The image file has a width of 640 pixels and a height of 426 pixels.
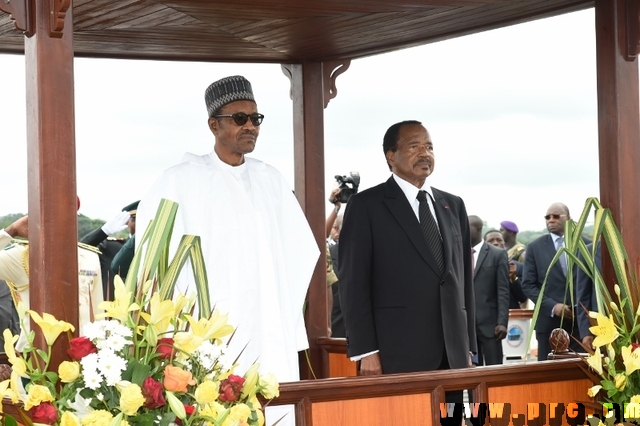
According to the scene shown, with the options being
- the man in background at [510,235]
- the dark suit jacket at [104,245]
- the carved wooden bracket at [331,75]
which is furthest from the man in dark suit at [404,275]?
the man in background at [510,235]

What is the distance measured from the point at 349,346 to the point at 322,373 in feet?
6.50

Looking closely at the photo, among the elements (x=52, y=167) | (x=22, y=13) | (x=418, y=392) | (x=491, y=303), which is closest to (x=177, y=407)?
(x=52, y=167)

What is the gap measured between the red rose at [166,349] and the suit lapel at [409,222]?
2295 mm

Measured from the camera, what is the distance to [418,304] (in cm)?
618

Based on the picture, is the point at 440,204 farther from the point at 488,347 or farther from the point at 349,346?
the point at 488,347

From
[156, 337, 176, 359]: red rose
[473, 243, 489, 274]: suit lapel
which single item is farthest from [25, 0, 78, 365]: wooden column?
[473, 243, 489, 274]: suit lapel

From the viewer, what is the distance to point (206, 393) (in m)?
3.97

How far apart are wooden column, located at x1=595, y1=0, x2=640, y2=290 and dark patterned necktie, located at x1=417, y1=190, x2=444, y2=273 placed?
875 mm

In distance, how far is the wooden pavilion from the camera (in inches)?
188

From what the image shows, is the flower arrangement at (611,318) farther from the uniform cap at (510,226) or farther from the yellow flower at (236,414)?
the uniform cap at (510,226)

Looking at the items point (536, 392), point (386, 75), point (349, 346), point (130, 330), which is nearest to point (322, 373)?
point (349, 346)

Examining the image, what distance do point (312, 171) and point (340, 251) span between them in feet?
5.88

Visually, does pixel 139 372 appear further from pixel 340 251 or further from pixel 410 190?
pixel 410 190

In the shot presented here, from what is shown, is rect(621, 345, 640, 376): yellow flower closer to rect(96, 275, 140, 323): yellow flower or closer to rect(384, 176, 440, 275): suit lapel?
rect(384, 176, 440, 275): suit lapel
